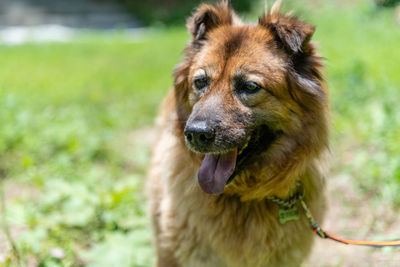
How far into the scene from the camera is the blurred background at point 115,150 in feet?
12.5

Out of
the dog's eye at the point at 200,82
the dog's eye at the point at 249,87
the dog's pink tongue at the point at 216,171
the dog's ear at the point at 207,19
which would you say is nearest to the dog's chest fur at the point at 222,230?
the dog's pink tongue at the point at 216,171

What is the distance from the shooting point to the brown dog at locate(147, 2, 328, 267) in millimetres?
3047

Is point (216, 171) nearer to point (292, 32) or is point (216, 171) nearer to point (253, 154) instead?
point (253, 154)

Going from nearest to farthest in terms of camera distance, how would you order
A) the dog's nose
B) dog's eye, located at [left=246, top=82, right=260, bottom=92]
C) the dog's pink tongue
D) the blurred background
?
the dog's nose → the dog's pink tongue → dog's eye, located at [left=246, top=82, right=260, bottom=92] → the blurred background

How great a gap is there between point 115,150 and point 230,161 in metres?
3.03

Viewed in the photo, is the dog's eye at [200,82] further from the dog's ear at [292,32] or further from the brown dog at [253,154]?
the dog's ear at [292,32]

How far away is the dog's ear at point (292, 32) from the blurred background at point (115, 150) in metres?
0.47

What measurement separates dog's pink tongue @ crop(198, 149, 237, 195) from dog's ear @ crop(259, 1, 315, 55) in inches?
34.3

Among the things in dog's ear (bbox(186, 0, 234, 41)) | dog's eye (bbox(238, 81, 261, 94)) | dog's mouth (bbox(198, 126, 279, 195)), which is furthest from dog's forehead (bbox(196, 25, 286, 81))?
dog's mouth (bbox(198, 126, 279, 195))

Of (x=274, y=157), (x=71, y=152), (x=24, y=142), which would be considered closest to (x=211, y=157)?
(x=274, y=157)

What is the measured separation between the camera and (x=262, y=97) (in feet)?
10.1

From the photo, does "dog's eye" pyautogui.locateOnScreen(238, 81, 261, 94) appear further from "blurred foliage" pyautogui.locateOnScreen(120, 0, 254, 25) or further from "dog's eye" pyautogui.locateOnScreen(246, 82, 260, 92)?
"blurred foliage" pyautogui.locateOnScreen(120, 0, 254, 25)

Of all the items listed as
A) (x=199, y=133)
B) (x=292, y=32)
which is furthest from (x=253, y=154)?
(x=292, y=32)

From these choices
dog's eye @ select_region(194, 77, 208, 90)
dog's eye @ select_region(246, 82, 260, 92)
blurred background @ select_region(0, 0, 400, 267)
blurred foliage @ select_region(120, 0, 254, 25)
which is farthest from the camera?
blurred foliage @ select_region(120, 0, 254, 25)
